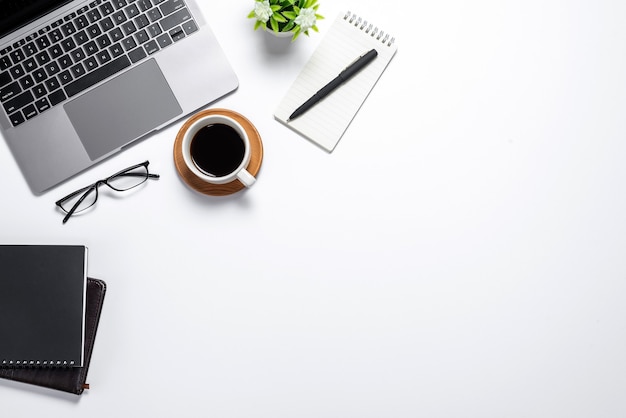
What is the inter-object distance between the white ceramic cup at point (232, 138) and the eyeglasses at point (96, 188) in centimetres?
9

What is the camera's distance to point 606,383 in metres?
0.98

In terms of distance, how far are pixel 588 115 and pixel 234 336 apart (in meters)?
0.73

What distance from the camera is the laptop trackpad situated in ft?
2.91

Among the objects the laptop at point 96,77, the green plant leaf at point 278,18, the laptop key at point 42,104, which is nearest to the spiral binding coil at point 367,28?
the green plant leaf at point 278,18

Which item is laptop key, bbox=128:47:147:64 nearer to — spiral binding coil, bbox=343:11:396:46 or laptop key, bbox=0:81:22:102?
laptop key, bbox=0:81:22:102

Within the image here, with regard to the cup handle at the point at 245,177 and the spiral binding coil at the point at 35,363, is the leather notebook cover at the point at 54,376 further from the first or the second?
the cup handle at the point at 245,177

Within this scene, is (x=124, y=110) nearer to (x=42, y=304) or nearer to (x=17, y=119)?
(x=17, y=119)

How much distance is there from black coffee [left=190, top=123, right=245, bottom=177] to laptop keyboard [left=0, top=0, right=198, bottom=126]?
0.16 metres

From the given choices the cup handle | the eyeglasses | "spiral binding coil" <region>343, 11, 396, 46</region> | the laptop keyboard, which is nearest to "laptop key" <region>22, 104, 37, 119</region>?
the laptop keyboard

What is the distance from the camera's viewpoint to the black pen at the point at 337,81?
0.91 meters

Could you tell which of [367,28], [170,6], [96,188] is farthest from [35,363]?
[367,28]

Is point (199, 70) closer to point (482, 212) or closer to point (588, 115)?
point (482, 212)

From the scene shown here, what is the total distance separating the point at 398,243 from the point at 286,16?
0.42m

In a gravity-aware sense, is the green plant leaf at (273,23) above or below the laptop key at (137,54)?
above
